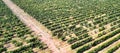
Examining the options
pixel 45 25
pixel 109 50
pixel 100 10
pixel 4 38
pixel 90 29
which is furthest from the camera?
pixel 100 10

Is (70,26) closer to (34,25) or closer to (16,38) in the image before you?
(34,25)

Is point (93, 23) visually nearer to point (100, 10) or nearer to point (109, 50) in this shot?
point (100, 10)

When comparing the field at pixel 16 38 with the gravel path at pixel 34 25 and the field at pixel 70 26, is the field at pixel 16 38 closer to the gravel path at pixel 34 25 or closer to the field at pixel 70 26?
the field at pixel 70 26

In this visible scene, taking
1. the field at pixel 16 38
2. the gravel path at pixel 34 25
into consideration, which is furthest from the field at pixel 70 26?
the gravel path at pixel 34 25

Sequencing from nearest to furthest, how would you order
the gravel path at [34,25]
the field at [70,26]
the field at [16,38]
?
the field at [70,26] → the field at [16,38] → the gravel path at [34,25]

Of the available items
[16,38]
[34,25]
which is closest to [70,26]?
[34,25]

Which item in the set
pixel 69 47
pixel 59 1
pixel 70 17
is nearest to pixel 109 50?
pixel 69 47

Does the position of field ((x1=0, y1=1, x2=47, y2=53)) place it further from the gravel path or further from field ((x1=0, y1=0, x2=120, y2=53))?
the gravel path
